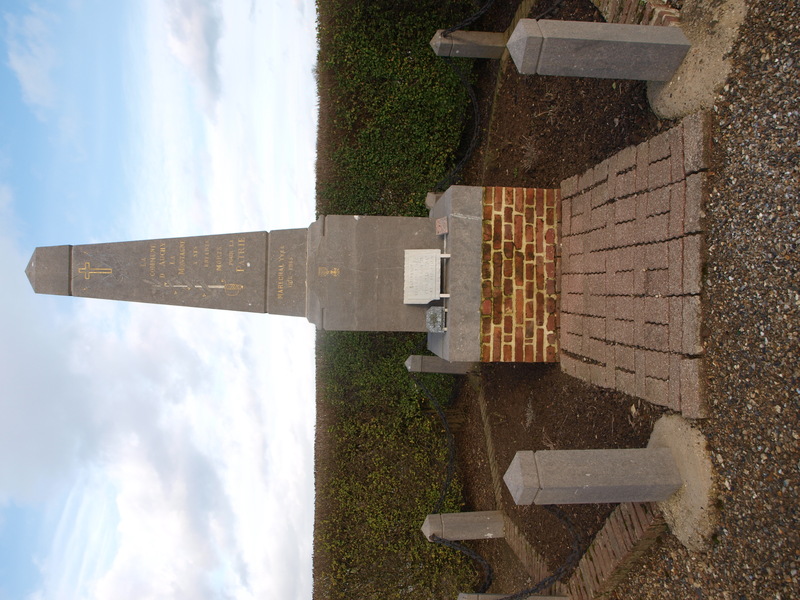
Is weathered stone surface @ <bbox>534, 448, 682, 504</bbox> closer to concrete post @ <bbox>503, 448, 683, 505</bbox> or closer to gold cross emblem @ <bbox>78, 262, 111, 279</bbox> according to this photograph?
concrete post @ <bbox>503, 448, 683, 505</bbox>

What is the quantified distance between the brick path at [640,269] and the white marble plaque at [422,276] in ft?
4.36

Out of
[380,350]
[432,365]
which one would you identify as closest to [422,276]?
[432,365]

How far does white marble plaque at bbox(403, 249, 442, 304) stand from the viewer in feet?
19.9

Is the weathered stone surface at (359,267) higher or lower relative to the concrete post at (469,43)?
lower

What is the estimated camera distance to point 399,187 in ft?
29.2

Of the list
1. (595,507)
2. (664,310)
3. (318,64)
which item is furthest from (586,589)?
(318,64)

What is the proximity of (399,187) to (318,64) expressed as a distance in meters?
2.25

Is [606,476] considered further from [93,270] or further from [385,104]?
[385,104]

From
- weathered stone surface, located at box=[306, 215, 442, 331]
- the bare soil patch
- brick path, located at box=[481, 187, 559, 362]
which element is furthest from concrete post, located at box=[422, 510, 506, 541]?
weathered stone surface, located at box=[306, 215, 442, 331]

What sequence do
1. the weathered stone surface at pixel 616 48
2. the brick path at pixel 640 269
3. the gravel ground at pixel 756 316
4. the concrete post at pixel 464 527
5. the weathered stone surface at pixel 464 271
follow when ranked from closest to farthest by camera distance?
the gravel ground at pixel 756 316 → the brick path at pixel 640 269 → the weathered stone surface at pixel 616 48 → the weathered stone surface at pixel 464 271 → the concrete post at pixel 464 527

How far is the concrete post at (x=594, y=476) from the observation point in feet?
13.7

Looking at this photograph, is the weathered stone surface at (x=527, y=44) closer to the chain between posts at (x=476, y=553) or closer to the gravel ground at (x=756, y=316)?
the gravel ground at (x=756, y=316)

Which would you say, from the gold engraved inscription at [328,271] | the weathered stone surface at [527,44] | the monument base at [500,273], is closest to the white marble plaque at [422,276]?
the monument base at [500,273]

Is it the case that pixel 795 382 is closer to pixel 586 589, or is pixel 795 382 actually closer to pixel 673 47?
pixel 673 47
